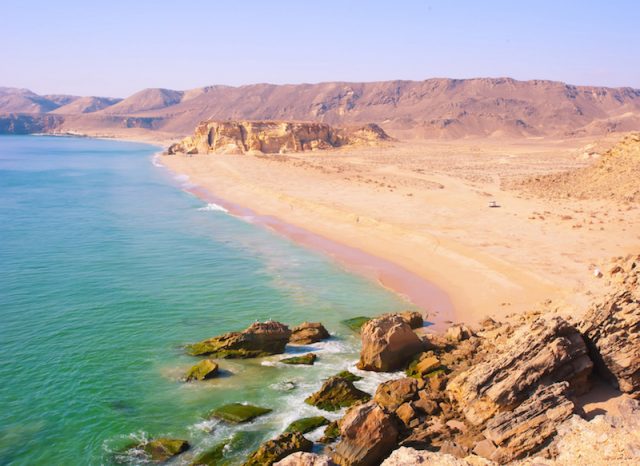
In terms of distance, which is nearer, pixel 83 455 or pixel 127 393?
pixel 83 455

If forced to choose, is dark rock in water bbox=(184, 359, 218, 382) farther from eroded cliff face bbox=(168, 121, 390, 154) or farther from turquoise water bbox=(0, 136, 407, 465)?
eroded cliff face bbox=(168, 121, 390, 154)

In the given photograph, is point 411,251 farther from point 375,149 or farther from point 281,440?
point 375,149

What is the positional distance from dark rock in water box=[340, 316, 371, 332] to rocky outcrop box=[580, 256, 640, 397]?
25.2 feet

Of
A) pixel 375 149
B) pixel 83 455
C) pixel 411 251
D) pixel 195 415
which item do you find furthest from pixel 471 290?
pixel 375 149

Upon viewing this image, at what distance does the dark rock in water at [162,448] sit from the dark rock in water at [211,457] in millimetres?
497

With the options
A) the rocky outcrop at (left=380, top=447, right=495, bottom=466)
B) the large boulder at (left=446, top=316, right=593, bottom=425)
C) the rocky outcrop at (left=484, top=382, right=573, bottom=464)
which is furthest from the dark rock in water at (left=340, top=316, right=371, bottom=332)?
the rocky outcrop at (left=380, top=447, right=495, bottom=466)

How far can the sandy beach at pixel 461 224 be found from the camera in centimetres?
2133

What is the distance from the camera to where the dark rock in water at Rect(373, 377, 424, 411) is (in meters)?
12.8

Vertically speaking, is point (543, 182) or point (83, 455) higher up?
point (543, 182)

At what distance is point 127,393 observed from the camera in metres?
14.3

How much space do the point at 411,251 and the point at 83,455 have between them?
Result: 1869 centimetres

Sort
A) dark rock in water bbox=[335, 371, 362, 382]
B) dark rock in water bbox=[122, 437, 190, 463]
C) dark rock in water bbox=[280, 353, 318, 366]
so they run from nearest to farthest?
dark rock in water bbox=[122, 437, 190, 463] → dark rock in water bbox=[335, 371, 362, 382] → dark rock in water bbox=[280, 353, 318, 366]

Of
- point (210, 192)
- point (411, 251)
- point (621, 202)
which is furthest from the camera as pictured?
point (210, 192)

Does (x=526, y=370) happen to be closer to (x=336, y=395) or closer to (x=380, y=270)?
(x=336, y=395)
